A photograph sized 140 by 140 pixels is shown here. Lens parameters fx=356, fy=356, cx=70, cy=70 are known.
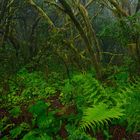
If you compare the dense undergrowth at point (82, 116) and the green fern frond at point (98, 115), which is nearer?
the green fern frond at point (98, 115)

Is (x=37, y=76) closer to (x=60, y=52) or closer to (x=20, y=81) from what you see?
(x=60, y=52)

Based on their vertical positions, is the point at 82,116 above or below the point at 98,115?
below

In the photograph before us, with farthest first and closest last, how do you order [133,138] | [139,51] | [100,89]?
[139,51]
[100,89]
[133,138]

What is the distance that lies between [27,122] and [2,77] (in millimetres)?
2344

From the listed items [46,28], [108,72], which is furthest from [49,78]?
[46,28]

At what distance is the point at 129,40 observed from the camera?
8508 millimetres

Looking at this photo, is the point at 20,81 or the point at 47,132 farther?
the point at 20,81

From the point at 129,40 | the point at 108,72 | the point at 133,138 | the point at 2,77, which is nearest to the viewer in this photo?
the point at 133,138

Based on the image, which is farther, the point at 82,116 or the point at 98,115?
the point at 82,116

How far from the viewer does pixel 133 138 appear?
512cm

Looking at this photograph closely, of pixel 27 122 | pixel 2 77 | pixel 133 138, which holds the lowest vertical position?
pixel 133 138

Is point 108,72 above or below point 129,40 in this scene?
below

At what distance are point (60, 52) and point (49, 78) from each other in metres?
0.90

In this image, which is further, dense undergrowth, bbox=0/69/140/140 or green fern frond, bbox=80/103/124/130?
dense undergrowth, bbox=0/69/140/140
